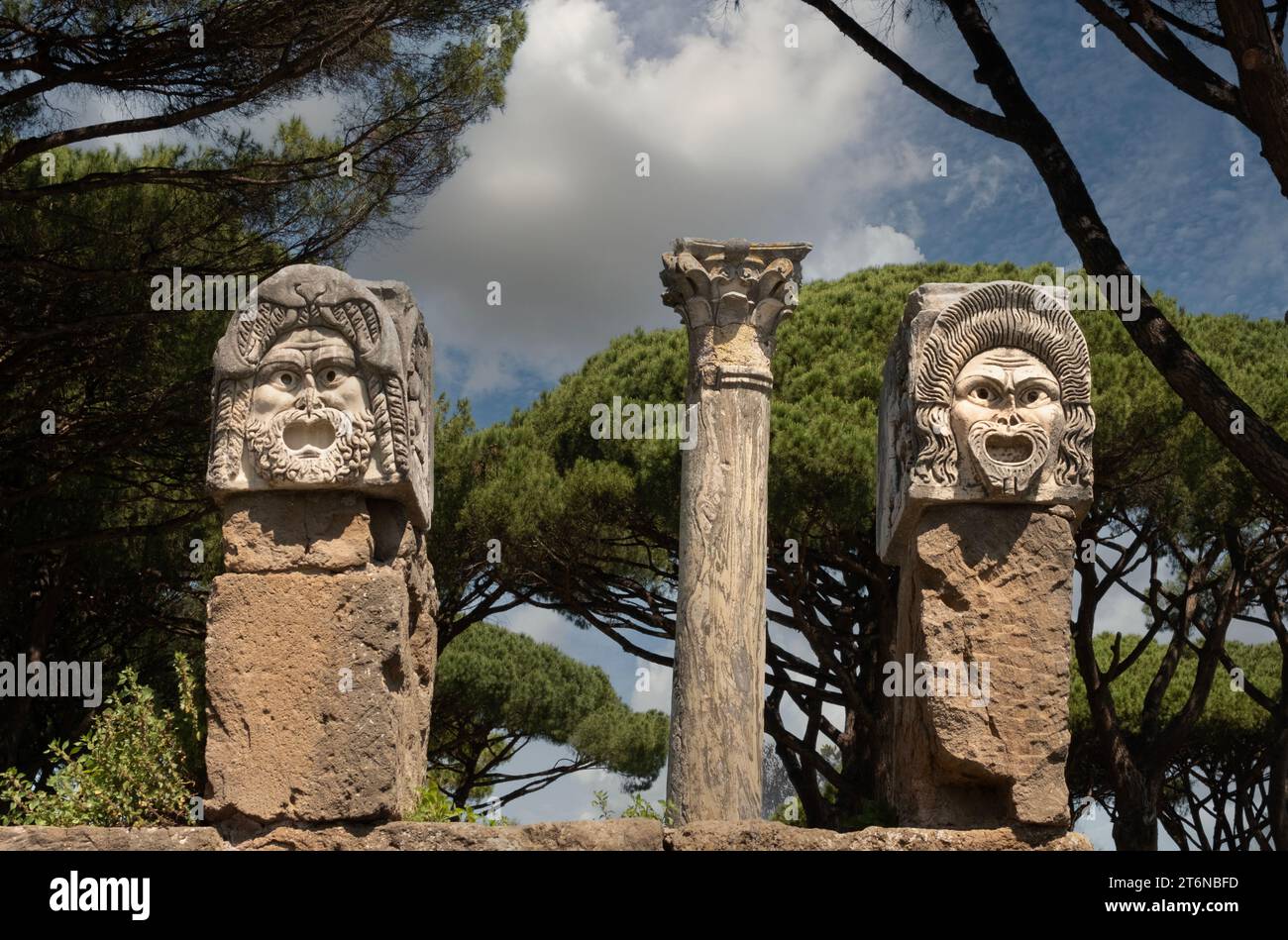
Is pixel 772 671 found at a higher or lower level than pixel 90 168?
lower

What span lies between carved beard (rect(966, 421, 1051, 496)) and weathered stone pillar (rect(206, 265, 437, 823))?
2.10m

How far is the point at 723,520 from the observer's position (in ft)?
22.3

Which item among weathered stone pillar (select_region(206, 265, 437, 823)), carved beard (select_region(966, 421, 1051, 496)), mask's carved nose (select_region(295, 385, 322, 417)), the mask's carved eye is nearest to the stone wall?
weathered stone pillar (select_region(206, 265, 437, 823))

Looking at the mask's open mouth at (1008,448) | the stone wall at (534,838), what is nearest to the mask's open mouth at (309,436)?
the stone wall at (534,838)

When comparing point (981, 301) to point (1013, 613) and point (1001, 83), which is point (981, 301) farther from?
point (1001, 83)

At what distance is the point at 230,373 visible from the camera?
5.17 metres

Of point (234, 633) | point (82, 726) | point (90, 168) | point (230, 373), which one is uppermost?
point (90, 168)

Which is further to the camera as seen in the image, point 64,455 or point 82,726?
point 82,726

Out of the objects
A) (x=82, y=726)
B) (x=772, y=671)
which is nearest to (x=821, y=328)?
(x=772, y=671)

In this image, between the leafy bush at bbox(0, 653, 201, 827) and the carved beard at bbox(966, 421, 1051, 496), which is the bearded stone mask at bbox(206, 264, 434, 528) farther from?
the carved beard at bbox(966, 421, 1051, 496)

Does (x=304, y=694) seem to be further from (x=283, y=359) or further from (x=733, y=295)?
(x=733, y=295)

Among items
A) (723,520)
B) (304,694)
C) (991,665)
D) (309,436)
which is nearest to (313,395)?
(309,436)

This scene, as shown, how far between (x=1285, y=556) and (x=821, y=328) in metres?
5.08

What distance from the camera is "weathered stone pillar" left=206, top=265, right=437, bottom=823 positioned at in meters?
4.84
